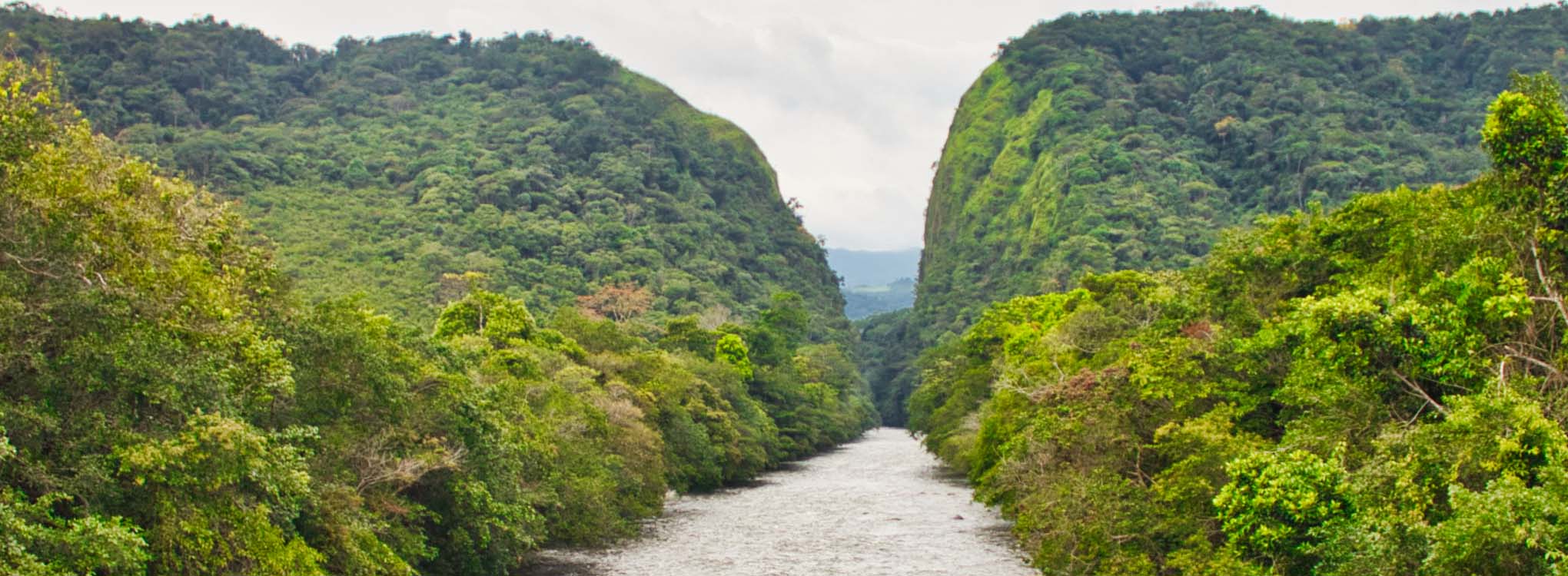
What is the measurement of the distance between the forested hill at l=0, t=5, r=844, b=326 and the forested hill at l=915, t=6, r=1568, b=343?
3438 centimetres

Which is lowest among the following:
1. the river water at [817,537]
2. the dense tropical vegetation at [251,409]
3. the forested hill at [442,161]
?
the river water at [817,537]

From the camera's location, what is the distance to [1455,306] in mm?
17109

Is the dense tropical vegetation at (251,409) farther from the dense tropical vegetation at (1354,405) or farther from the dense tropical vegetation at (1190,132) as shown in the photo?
the dense tropical vegetation at (1190,132)

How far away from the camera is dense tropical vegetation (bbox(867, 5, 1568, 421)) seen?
12281cm

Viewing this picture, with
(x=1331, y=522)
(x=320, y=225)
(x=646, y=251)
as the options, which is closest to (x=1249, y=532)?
(x=1331, y=522)

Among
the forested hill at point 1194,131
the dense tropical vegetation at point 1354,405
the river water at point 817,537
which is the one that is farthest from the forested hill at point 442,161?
the dense tropical vegetation at point 1354,405

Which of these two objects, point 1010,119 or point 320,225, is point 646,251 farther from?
point 1010,119

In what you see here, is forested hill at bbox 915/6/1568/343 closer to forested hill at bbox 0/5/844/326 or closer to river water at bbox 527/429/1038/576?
forested hill at bbox 0/5/844/326

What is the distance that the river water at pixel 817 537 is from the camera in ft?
111

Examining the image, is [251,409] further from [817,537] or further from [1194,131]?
[1194,131]

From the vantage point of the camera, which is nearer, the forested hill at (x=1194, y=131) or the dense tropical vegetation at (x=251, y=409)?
the dense tropical vegetation at (x=251, y=409)

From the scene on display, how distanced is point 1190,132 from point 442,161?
10156 cm

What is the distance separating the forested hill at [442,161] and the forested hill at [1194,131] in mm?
34377

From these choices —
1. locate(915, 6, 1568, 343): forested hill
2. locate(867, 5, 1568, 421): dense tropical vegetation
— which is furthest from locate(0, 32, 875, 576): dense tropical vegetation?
locate(867, 5, 1568, 421): dense tropical vegetation
